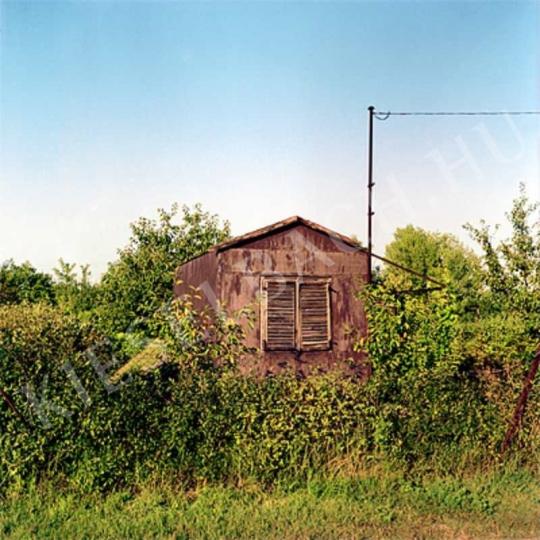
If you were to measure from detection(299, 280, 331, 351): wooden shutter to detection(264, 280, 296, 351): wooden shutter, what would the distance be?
7.5 inches

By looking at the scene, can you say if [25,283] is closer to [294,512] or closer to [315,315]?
[315,315]

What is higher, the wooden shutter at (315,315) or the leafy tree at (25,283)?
the leafy tree at (25,283)

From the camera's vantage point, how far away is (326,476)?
22.8 ft

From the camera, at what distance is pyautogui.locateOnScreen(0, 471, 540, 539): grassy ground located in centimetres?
585

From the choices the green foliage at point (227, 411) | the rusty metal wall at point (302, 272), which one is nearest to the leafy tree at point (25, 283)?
the rusty metal wall at point (302, 272)

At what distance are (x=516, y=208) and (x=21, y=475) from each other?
1305 cm

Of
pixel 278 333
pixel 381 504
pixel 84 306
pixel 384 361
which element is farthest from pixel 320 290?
pixel 84 306

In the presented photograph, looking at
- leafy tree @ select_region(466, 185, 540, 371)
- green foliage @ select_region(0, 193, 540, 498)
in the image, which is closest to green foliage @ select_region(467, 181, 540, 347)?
leafy tree @ select_region(466, 185, 540, 371)

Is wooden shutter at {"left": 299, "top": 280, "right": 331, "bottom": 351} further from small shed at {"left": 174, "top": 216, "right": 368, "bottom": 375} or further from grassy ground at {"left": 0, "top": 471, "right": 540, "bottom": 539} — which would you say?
grassy ground at {"left": 0, "top": 471, "right": 540, "bottom": 539}

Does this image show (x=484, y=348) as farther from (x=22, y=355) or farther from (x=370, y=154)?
(x=22, y=355)

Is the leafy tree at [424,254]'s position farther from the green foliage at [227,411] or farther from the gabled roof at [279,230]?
the green foliage at [227,411]

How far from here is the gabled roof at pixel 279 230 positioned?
12445mm

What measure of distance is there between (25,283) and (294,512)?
2934cm

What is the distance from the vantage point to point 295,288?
41.2 ft
